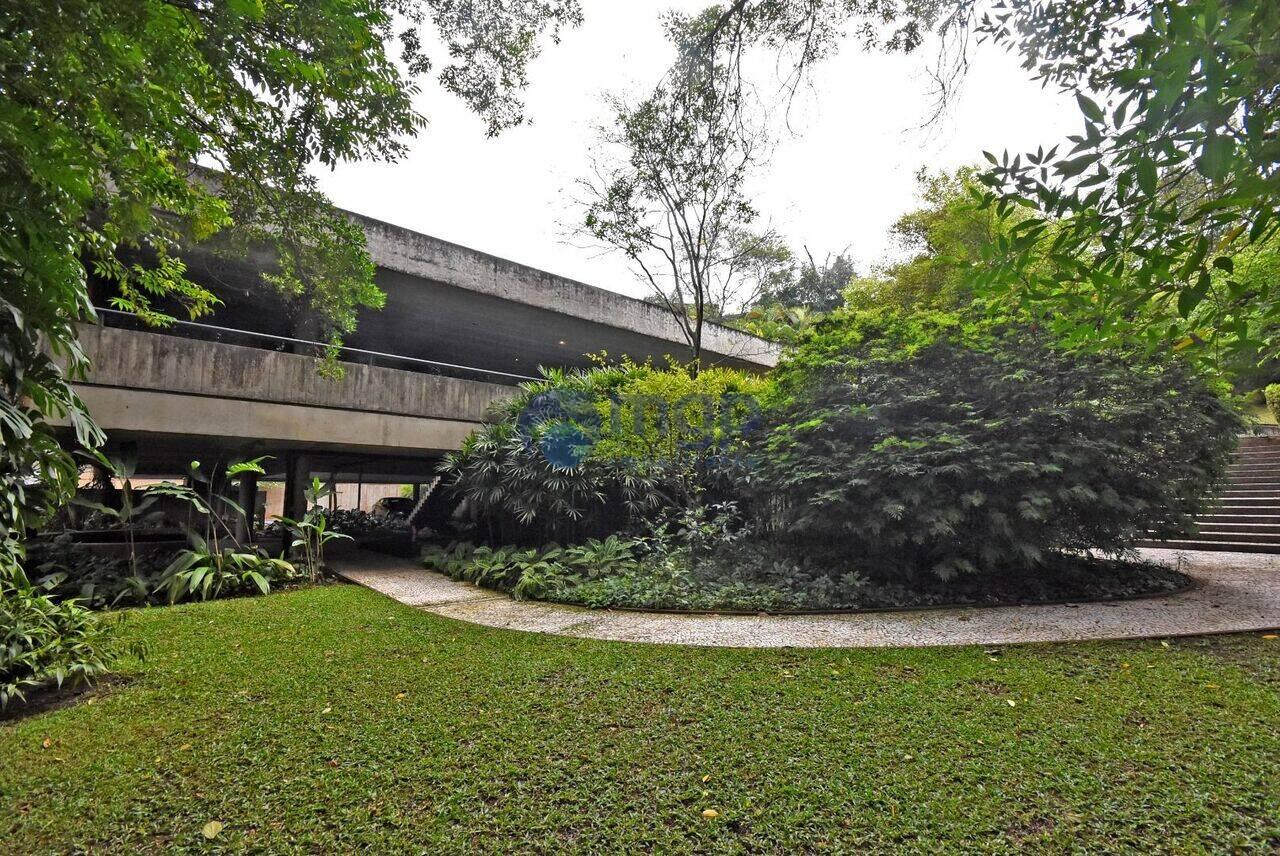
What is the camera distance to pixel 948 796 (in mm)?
2039

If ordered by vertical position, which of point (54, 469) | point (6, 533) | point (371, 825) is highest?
point (54, 469)

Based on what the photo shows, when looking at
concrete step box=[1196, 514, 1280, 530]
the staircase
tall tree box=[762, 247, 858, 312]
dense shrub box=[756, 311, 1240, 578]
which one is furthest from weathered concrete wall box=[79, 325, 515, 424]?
tall tree box=[762, 247, 858, 312]

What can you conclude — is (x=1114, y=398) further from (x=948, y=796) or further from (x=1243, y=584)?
(x=948, y=796)

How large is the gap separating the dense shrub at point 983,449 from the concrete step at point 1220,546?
283cm

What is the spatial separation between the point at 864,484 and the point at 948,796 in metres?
3.37

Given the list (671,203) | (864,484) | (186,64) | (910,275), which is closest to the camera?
(186,64)

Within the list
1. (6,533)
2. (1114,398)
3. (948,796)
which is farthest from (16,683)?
(1114,398)

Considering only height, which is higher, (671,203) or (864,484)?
(671,203)

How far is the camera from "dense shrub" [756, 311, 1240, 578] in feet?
16.5

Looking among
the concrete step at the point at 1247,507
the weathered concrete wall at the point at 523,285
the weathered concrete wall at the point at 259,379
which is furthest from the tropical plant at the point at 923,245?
the weathered concrete wall at the point at 259,379

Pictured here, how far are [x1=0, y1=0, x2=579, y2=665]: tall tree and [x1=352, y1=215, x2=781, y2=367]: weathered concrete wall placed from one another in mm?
2880

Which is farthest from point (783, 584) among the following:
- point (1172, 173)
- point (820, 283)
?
point (820, 283)

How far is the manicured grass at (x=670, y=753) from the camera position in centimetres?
188

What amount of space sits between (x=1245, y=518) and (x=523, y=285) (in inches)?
505
